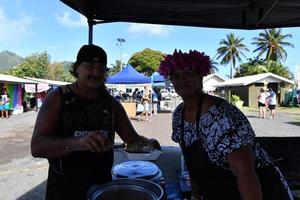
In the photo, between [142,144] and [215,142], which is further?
[142,144]

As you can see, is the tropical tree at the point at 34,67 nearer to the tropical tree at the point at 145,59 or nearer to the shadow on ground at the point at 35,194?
the tropical tree at the point at 145,59

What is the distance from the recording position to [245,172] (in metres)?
1.97

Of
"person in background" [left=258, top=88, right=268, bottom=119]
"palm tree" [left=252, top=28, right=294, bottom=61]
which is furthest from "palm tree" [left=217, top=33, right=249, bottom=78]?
"person in background" [left=258, top=88, right=268, bottom=119]

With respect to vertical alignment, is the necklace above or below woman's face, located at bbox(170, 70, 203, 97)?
below

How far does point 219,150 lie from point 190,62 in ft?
1.63

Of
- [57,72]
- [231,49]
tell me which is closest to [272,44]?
[231,49]

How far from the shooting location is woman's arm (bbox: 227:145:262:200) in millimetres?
1967

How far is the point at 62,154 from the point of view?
1910 millimetres

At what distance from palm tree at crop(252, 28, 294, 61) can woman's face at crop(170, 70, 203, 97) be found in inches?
2630

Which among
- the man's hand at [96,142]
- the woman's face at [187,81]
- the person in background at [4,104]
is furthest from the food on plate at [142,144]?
the person in background at [4,104]

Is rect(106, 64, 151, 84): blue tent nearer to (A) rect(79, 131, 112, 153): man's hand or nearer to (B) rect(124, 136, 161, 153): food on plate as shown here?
(B) rect(124, 136, 161, 153): food on plate

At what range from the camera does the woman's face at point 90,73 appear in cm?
221

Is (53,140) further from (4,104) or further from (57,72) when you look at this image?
(57,72)

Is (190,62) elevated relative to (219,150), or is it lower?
elevated
